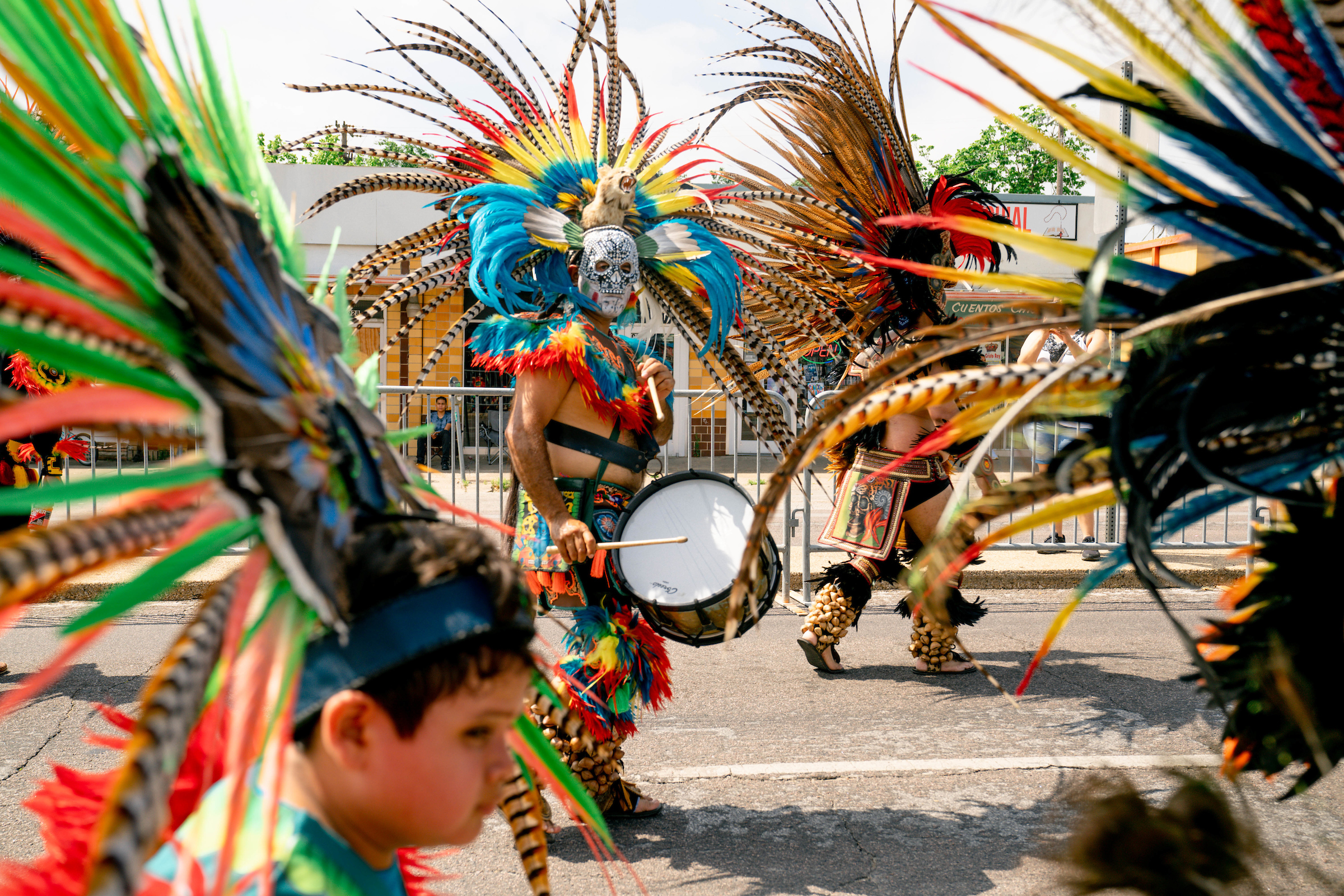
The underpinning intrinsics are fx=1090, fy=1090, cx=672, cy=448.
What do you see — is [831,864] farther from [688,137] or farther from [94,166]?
[94,166]

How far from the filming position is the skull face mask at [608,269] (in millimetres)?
3365

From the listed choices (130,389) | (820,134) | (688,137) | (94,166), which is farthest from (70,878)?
(820,134)

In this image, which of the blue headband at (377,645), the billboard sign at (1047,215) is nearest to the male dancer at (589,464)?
the blue headband at (377,645)

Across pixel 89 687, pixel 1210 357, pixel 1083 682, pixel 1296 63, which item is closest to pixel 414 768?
pixel 1210 357

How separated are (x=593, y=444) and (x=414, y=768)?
7.46ft

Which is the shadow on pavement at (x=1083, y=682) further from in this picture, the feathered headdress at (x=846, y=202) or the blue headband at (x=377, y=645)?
the blue headband at (x=377, y=645)

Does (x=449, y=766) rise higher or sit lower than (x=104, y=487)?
lower

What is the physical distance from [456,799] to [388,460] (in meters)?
0.40

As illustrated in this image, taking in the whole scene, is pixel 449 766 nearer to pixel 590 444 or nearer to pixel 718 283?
pixel 590 444

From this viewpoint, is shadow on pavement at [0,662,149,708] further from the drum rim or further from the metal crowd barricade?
the drum rim

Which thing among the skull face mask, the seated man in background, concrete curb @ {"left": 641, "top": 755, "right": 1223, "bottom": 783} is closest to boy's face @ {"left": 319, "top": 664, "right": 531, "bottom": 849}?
the skull face mask

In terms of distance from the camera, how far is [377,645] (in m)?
1.16

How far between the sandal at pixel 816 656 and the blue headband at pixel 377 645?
432 centimetres

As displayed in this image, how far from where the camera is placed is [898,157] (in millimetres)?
4824
